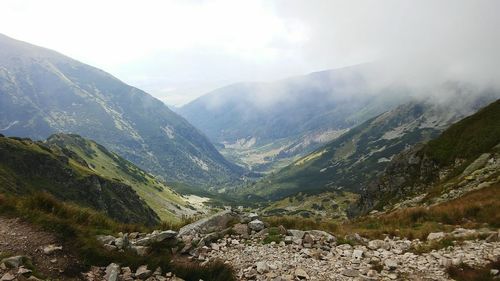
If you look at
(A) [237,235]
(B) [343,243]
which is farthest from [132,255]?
(B) [343,243]

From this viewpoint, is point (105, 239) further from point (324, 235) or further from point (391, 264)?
point (391, 264)

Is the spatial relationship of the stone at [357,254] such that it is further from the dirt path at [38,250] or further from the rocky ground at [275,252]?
the dirt path at [38,250]

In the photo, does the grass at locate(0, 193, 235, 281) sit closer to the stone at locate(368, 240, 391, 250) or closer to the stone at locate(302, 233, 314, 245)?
the stone at locate(302, 233, 314, 245)

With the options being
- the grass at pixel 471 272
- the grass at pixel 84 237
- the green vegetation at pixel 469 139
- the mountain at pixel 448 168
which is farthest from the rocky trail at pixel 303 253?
the green vegetation at pixel 469 139

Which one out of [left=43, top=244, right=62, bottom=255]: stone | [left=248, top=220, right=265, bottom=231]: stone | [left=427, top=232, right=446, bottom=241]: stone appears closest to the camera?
[left=43, top=244, right=62, bottom=255]: stone

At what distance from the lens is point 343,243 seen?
61.9ft

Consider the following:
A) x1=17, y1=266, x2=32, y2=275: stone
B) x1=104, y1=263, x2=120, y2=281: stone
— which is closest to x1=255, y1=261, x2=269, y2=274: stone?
x1=104, y1=263, x2=120, y2=281: stone

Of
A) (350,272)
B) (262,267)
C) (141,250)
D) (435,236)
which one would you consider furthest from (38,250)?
(435,236)

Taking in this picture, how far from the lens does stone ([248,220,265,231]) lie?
20.1 meters

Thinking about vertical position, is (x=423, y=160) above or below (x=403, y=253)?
above

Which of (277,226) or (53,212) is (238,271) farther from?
(53,212)

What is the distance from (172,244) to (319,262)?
20.6 feet

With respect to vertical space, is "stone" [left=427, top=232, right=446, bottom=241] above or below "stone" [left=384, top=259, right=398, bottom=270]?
above

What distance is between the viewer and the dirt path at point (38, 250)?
12.8m
